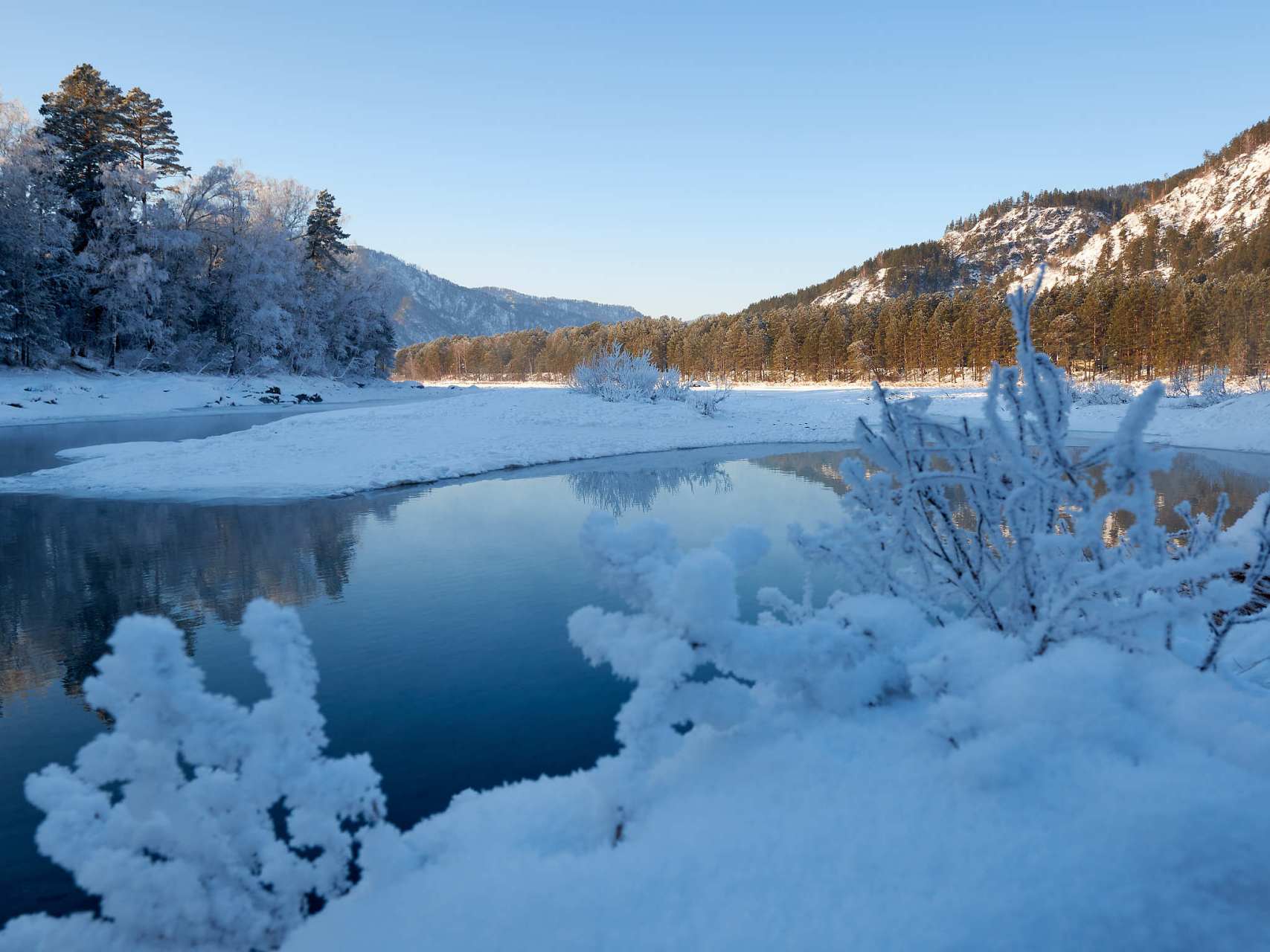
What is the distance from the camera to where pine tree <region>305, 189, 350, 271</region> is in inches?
1923

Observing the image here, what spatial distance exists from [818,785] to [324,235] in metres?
55.9

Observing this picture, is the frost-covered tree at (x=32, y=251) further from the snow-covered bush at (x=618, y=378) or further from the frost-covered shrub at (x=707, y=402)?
the frost-covered shrub at (x=707, y=402)

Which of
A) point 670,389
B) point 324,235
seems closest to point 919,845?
point 670,389

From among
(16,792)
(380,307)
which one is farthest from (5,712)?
(380,307)

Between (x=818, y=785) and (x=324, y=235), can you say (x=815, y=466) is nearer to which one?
(x=818, y=785)

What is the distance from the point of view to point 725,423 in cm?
2319

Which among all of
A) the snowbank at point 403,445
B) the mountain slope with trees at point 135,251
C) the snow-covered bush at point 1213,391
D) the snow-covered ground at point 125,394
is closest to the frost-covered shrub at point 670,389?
the snowbank at point 403,445

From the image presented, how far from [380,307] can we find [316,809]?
55.2m

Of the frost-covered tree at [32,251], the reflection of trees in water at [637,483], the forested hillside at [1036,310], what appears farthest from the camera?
the forested hillside at [1036,310]

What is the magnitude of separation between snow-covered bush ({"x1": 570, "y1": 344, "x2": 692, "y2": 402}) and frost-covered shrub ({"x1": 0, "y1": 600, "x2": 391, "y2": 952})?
24.5 meters

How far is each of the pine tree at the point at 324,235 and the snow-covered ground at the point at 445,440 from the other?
24.4 m

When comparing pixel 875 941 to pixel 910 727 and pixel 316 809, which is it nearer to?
pixel 910 727

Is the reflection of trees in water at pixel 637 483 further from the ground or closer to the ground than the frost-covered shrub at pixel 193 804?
closer to the ground

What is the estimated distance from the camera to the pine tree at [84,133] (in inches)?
1357
